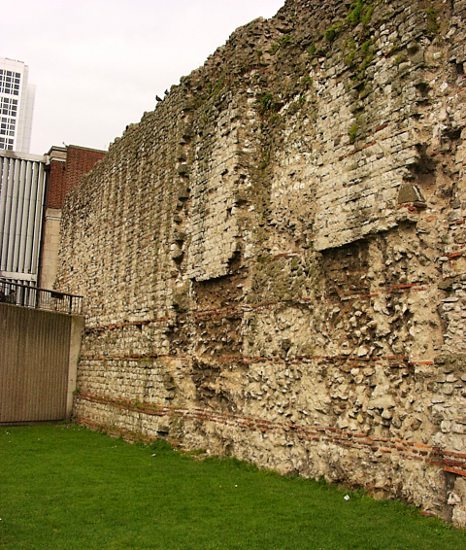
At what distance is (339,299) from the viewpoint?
871 centimetres

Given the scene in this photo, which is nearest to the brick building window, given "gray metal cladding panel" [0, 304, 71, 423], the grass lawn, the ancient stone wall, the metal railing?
the metal railing

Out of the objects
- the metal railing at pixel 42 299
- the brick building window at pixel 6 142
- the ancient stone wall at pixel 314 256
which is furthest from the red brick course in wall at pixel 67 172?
the brick building window at pixel 6 142

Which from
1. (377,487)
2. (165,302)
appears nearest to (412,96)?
(377,487)

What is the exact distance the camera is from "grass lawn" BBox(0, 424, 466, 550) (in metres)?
6.31

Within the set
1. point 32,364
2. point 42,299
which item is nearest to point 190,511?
point 32,364

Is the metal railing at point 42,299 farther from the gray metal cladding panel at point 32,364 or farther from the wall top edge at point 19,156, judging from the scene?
the wall top edge at point 19,156

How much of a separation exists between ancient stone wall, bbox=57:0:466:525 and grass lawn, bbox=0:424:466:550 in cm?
45

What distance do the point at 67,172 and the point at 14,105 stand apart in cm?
10191

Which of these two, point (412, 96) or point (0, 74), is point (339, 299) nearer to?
point (412, 96)

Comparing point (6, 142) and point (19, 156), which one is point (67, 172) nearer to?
point (19, 156)

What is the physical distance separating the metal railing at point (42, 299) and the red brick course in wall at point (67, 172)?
3.36 m

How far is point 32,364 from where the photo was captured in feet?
58.3

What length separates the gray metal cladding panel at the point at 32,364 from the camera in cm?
1727

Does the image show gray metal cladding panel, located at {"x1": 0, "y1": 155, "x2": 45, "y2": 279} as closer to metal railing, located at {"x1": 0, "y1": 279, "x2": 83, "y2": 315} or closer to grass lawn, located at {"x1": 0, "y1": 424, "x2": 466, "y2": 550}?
metal railing, located at {"x1": 0, "y1": 279, "x2": 83, "y2": 315}
